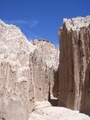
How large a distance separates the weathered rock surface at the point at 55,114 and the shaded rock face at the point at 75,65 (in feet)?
3.32

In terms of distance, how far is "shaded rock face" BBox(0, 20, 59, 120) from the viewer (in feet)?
69.1

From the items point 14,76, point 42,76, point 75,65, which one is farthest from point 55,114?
point 42,76

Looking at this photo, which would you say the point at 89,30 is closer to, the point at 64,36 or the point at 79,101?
the point at 64,36

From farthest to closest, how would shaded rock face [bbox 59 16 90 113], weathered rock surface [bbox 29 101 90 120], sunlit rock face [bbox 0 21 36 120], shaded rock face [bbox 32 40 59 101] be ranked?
shaded rock face [bbox 32 40 59 101] → shaded rock face [bbox 59 16 90 113] → weathered rock surface [bbox 29 101 90 120] → sunlit rock face [bbox 0 21 36 120]

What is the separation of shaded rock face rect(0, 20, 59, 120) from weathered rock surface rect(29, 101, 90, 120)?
52 centimetres

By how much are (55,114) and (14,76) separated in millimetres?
3731

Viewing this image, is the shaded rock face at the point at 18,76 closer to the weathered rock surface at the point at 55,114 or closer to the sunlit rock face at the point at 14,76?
the sunlit rock face at the point at 14,76

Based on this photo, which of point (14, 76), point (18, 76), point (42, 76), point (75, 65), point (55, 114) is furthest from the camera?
point (42, 76)

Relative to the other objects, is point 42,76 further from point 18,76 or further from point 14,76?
point 14,76

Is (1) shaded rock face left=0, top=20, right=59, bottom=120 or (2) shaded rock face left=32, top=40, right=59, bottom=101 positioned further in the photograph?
(2) shaded rock face left=32, top=40, right=59, bottom=101

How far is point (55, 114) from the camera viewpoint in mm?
22875

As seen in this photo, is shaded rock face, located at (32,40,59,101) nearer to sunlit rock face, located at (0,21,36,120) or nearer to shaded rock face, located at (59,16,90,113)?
shaded rock face, located at (59,16,90,113)

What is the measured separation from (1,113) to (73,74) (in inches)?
264

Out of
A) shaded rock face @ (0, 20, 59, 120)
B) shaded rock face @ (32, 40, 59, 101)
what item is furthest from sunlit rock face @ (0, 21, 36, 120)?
shaded rock face @ (32, 40, 59, 101)
